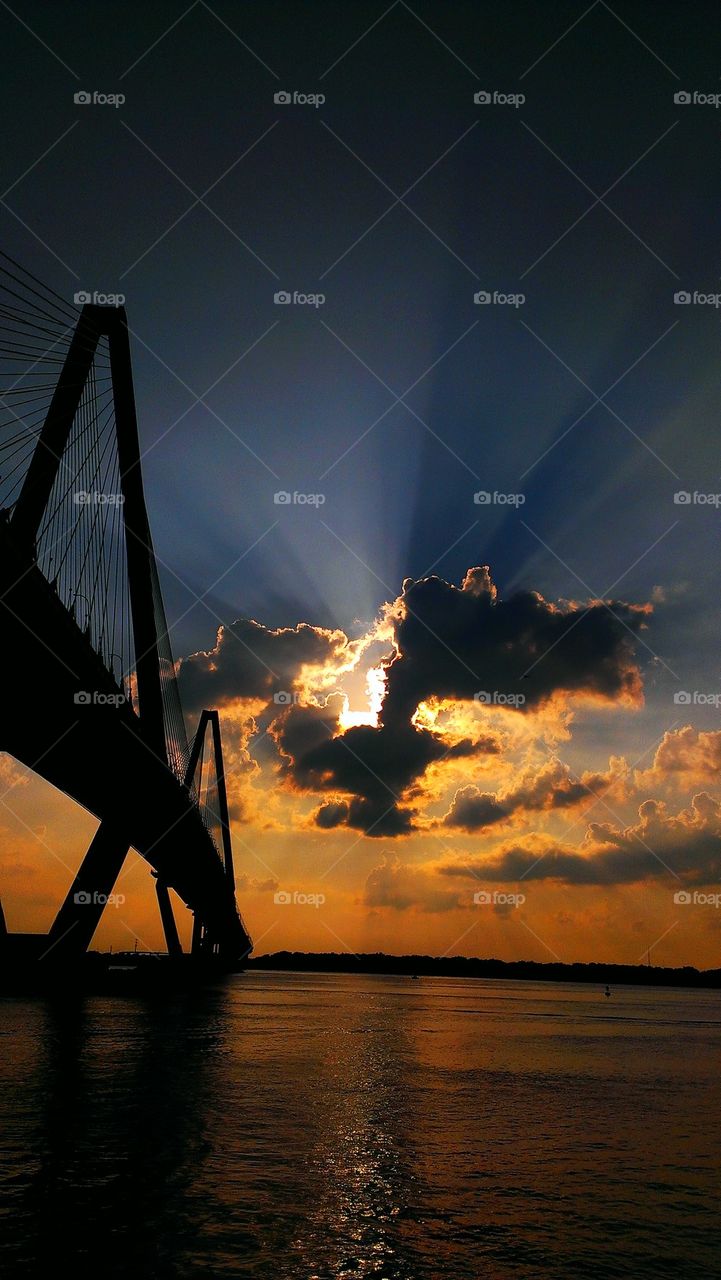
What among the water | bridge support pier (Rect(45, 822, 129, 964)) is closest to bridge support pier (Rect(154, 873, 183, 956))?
bridge support pier (Rect(45, 822, 129, 964))

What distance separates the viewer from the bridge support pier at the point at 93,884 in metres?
46.1

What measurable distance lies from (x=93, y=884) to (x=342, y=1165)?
33.9m

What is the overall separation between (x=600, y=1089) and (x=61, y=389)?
27.5 meters

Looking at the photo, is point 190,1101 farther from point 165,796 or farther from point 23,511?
point 165,796

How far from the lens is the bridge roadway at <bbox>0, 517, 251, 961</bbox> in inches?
945

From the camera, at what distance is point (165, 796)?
1667 inches

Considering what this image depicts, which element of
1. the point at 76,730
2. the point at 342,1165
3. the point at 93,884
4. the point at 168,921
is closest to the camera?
the point at 342,1165

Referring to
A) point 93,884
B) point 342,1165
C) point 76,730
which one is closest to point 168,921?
point 93,884

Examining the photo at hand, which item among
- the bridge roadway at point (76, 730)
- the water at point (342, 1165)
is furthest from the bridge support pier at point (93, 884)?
the water at point (342, 1165)

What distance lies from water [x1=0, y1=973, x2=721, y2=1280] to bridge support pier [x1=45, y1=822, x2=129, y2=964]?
12977 millimetres

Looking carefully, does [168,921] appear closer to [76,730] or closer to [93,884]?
[93,884]

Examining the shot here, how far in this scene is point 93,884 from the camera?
4609 cm

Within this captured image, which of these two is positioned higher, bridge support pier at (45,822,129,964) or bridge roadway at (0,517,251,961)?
bridge roadway at (0,517,251,961)

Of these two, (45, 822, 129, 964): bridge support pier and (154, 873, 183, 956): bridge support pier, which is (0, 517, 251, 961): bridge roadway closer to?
(45, 822, 129, 964): bridge support pier
